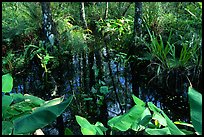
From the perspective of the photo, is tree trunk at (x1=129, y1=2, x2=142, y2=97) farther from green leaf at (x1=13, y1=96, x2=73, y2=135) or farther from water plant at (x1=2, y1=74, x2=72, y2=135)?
green leaf at (x1=13, y1=96, x2=73, y2=135)

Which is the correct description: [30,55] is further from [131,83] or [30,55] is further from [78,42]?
[131,83]

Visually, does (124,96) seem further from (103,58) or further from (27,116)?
(27,116)

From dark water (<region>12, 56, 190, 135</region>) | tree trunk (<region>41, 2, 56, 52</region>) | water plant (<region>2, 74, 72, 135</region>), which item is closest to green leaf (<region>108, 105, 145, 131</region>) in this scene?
water plant (<region>2, 74, 72, 135</region>)

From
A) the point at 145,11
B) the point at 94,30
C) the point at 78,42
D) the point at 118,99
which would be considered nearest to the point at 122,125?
the point at 118,99

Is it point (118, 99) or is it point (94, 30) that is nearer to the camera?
point (118, 99)

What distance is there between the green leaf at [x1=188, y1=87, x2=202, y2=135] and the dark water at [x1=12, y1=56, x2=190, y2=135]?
2176mm

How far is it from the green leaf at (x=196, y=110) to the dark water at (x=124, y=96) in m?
2.18

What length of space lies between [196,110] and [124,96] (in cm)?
278

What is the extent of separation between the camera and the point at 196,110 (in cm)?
106

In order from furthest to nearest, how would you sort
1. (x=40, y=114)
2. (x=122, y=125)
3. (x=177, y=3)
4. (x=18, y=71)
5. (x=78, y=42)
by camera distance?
(x=177, y=3) < (x=78, y=42) < (x=18, y=71) < (x=122, y=125) < (x=40, y=114)

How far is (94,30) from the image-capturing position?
19.9 ft

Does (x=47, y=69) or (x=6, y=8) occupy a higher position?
(x=6, y=8)

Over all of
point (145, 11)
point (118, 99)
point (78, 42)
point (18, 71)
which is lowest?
point (118, 99)

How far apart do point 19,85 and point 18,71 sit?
41 centimetres
